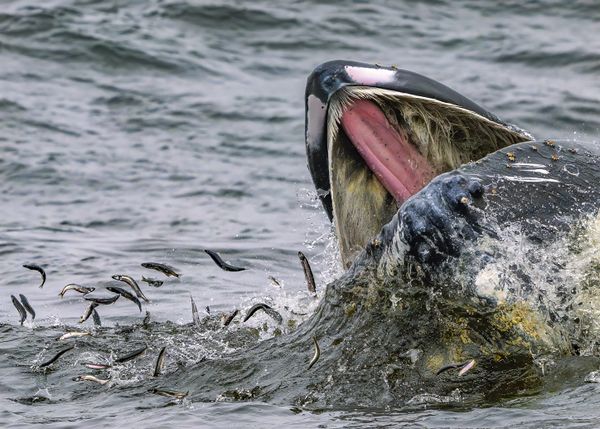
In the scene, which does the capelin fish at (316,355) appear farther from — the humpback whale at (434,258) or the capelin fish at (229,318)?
the capelin fish at (229,318)

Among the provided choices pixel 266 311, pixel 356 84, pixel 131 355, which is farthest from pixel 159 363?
pixel 356 84

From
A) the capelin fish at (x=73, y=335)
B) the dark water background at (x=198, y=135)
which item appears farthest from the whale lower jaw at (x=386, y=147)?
the capelin fish at (x=73, y=335)

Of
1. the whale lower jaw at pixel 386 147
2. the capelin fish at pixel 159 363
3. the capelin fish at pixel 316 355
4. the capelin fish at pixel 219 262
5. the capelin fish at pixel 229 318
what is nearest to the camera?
the capelin fish at pixel 316 355

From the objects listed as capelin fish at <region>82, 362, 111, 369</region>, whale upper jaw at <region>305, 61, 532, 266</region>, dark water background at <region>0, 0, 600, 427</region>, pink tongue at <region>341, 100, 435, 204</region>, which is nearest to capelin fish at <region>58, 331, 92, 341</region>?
dark water background at <region>0, 0, 600, 427</region>

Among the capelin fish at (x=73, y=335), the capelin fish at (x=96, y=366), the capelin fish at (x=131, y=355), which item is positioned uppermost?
the capelin fish at (x=131, y=355)

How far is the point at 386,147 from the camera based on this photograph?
20.7 ft

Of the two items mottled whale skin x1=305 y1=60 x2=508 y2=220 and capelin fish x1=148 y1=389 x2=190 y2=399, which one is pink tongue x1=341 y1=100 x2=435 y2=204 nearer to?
mottled whale skin x1=305 y1=60 x2=508 y2=220

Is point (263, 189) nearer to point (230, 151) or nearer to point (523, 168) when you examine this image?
point (230, 151)

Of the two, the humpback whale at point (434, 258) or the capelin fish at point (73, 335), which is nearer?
the humpback whale at point (434, 258)

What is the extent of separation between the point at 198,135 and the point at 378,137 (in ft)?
35.7

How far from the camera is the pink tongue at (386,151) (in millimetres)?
6234

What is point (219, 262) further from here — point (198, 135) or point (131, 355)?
point (198, 135)

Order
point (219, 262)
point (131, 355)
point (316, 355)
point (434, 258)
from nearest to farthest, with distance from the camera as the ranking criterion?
point (434, 258) → point (316, 355) → point (131, 355) → point (219, 262)

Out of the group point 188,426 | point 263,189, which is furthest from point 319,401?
point 263,189
